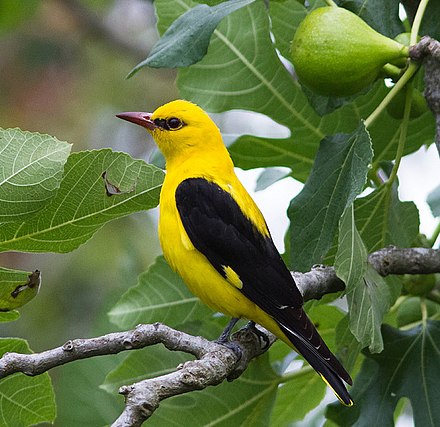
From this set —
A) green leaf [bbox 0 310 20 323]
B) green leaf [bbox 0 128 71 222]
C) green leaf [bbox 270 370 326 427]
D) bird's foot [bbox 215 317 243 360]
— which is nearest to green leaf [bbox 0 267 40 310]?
green leaf [bbox 0 310 20 323]

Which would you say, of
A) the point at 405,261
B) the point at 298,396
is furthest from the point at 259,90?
the point at 298,396

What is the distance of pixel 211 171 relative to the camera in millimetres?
3160

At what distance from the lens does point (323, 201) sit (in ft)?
8.33

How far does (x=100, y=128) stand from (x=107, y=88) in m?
0.32

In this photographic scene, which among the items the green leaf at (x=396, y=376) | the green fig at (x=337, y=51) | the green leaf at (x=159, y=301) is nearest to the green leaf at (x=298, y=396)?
the green leaf at (x=396, y=376)

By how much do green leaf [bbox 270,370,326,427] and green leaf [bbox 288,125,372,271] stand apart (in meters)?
0.67

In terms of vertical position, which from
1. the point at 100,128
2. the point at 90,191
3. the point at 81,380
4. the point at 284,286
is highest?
the point at 90,191

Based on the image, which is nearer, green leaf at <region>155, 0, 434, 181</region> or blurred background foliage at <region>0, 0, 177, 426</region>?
green leaf at <region>155, 0, 434, 181</region>

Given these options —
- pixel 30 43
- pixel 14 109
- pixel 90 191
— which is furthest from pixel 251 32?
pixel 14 109

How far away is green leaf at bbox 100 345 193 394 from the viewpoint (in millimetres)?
2822

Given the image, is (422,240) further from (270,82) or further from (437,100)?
(270,82)

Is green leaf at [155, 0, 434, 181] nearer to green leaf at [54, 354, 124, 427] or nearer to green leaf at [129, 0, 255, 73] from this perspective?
green leaf at [129, 0, 255, 73]

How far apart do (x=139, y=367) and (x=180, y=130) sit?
35.6 inches

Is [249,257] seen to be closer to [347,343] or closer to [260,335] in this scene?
[260,335]
